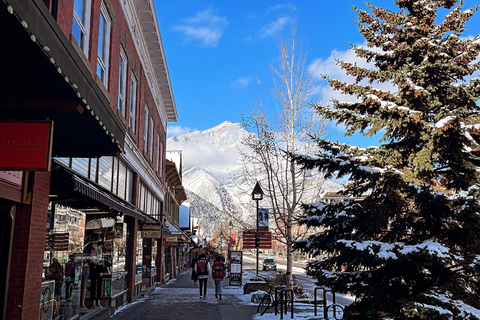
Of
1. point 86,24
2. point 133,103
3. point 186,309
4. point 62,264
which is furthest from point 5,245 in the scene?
point 133,103

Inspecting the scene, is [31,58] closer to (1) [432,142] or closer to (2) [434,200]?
(2) [434,200]

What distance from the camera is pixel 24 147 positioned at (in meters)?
4.73

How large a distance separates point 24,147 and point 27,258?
3.27 meters

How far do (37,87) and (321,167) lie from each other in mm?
6297

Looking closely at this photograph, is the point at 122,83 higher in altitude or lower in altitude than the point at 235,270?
higher

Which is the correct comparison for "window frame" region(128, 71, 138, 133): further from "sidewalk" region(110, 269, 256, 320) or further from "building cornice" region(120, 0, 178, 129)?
"sidewalk" region(110, 269, 256, 320)

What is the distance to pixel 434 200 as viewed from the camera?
302 inches

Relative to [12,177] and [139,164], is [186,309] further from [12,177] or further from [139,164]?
[12,177]

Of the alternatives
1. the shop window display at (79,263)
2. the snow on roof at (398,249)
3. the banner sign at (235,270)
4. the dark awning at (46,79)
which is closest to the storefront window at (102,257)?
the shop window display at (79,263)

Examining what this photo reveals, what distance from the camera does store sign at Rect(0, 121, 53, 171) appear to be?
15.3 feet

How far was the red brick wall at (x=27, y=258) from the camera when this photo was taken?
708cm

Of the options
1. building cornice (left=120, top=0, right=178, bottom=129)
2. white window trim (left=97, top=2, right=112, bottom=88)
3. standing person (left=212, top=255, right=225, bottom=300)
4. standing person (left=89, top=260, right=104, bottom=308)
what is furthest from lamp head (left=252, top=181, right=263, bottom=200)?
white window trim (left=97, top=2, right=112, bottom=88)

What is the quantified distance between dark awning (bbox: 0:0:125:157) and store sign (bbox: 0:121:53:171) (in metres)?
0.47

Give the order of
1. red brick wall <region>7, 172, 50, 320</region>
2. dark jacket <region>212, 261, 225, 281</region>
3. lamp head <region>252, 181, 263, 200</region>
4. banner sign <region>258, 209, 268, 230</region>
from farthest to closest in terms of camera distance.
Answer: banner sign <region>258, 209, 268, 230</region>, lamp head <region>252, 181, 263, 200</region>, dark jacket <region>212, 261, 225, 281</region>, red brick wall <region>7, 172, 50, 320</region>
